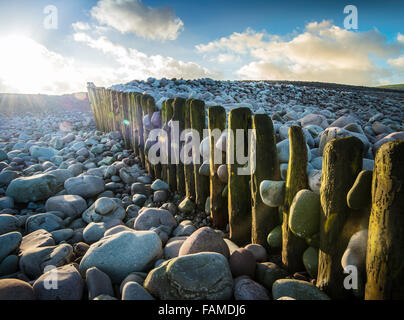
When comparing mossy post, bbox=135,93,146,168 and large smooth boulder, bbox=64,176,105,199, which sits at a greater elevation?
mossy post, bbox=135,93,146,168

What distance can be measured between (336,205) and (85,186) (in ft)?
12.3

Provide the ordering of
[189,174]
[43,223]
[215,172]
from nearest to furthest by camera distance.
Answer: [215,172] → [43,223] → [189,174]

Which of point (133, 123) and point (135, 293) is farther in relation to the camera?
point (133, 123)

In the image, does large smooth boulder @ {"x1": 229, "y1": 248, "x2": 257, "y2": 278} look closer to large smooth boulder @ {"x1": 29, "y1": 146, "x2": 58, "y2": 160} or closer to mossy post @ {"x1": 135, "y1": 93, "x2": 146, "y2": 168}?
mossy post @ {"x1": 135, "y1": 93, "x2": 146, "y2": 168}

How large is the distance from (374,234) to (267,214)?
98 cm

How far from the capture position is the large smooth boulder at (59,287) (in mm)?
1702

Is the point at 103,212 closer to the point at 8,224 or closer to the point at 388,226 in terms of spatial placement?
the point at 8,224

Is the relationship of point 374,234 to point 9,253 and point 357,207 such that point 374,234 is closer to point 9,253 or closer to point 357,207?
point 357,207

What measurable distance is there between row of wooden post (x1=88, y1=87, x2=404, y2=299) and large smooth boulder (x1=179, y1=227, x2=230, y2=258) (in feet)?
1.43

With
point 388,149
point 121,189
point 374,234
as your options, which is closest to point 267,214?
point 374,234

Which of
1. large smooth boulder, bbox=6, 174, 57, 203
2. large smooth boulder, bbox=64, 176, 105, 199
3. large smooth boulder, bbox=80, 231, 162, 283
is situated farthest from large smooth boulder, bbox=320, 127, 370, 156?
large smooth boulder, bbox=6, 174, 57, 203

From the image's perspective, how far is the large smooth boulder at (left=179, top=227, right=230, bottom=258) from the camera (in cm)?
200

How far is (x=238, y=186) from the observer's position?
8.12 feet

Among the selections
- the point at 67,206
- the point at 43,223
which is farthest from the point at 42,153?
the point at 43,223
